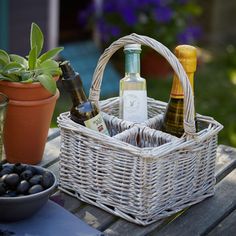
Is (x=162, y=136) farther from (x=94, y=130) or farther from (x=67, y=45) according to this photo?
(x=67, y=45)

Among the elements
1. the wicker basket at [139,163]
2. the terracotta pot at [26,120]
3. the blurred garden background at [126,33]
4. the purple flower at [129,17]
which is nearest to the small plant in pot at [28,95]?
the terracotta pot at [26,120]

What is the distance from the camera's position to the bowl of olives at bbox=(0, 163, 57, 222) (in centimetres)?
145

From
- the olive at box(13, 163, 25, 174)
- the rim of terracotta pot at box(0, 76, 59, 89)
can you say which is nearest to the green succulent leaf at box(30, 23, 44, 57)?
the rim of terracotta pot at box(0, 76, 59, 89)

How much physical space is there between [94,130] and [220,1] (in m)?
4.38

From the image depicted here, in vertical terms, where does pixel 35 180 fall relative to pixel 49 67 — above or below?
below

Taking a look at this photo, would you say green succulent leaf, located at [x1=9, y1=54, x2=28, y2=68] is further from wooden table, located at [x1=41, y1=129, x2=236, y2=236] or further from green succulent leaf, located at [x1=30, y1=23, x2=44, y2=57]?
wooden table, located at [x1=41, y1=129, x2=236, y2=236]

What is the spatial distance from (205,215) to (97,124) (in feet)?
1.20

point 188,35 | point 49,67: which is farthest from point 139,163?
point 188,35

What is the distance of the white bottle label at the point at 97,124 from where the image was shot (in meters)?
1.66

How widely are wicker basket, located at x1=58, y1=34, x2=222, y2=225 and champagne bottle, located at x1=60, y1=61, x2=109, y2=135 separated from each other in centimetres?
4

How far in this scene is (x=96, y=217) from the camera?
1598 millimetres

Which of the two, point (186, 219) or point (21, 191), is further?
point (186, 219)

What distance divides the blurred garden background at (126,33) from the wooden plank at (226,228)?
2.35 meters

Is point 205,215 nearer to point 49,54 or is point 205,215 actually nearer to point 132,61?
point 132,61
